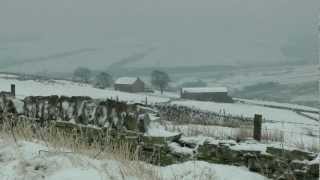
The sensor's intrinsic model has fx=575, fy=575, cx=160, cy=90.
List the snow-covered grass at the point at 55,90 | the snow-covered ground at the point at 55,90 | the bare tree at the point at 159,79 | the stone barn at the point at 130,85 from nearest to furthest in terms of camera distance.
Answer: the snow-covered grass at the point at 55,90, the snow-covered ground at the point at 55,90, the stone barn at the point at 130,85, the bare tree at the point at 159,79

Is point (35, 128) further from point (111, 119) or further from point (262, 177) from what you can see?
point (262, 177)

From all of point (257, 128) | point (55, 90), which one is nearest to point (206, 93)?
point (55, 90)

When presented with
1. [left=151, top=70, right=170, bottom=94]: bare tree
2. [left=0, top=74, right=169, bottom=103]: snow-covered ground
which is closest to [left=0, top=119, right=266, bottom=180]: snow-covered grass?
[left=0, top=74, right=169, bottom=103]: snow-covered ground

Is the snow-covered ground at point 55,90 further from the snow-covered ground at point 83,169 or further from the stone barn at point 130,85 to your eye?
the snow-covered ground at point 83,169

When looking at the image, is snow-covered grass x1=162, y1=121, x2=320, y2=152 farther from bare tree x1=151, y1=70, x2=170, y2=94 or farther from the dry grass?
bare tree x1=151, y1=70, x2=170, y2=94

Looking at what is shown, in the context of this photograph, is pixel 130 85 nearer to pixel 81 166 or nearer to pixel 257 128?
pixel 257 128

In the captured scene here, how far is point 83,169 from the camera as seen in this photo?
644 cm

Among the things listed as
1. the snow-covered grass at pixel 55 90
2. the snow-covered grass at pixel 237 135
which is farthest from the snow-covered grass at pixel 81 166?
the snow-covered grass at pixel 55 90

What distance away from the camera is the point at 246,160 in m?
7.70

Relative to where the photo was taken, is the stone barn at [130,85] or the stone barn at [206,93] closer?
the stone barn at [206,93]

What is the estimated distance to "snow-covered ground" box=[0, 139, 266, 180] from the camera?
6.23 meters

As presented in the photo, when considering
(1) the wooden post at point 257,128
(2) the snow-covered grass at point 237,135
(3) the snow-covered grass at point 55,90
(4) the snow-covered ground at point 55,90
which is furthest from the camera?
(4) the snow-covered ground at point 55,90

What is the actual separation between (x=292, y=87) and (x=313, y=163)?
156 m

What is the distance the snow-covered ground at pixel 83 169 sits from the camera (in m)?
6.23
